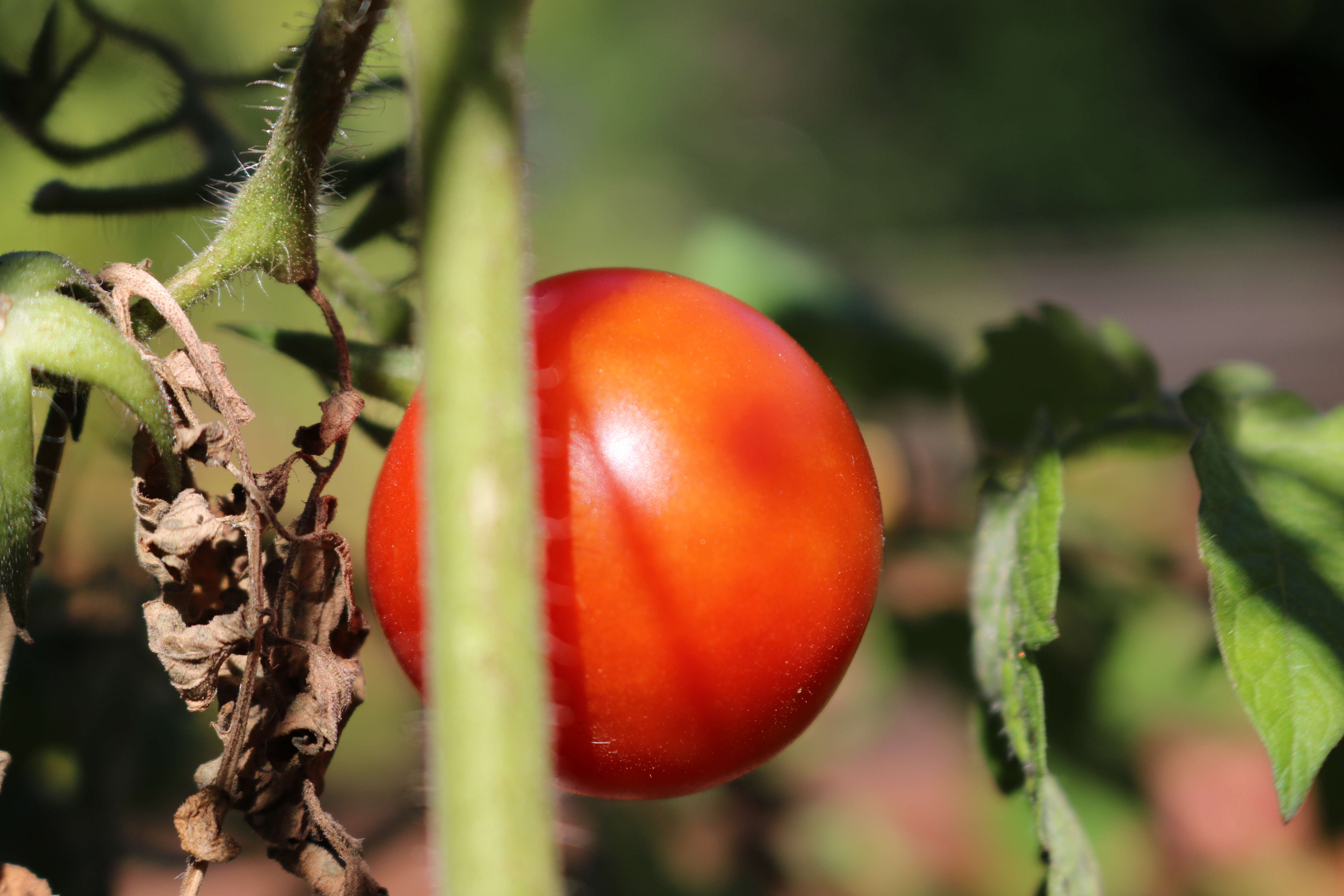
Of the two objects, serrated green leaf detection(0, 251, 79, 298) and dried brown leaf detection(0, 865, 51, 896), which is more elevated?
serrated green leaf detection(0, 251, 79, 298)

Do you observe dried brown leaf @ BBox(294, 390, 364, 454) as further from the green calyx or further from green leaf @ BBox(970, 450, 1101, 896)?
green leaf @ BBox(970, 450, 1101, 896)

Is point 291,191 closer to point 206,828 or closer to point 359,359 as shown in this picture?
point 359,359

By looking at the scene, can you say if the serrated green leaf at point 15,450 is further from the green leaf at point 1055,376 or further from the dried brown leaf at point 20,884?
the green leaf at point 1055,376

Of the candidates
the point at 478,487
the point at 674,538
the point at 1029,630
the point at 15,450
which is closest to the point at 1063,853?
the point at 1029,630

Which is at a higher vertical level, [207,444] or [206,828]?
[207,444]

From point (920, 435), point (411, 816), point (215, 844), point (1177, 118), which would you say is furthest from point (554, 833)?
point (1177, 118)

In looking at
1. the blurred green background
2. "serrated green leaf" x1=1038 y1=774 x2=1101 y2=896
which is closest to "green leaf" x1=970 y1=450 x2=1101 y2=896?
"serrated green leaf" x1=1038 y1=774 x2=1101 y2=896
